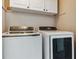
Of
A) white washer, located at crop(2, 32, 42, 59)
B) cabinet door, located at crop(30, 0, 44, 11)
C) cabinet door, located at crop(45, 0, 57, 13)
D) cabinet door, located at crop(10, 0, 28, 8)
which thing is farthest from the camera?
cabinet door, located at crop(45, 0, 57, 13)

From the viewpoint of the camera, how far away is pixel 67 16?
8.32 ft

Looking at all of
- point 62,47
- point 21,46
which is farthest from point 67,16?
point 21,46

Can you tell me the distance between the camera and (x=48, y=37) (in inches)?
69.9

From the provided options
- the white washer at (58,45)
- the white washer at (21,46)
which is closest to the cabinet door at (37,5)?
the white washer at (58,45)

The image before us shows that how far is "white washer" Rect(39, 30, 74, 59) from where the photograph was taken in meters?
1.78

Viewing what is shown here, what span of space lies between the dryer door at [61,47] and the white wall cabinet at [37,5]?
40.2 inches

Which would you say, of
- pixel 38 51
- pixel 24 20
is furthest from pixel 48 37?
pixel 24 20

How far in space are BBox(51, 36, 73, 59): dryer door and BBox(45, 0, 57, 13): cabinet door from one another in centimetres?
105

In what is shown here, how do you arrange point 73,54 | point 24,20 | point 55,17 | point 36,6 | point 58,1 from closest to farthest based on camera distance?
point 73,54 < point 36,6 < point 24,20 < point 58,1 < point 55,17

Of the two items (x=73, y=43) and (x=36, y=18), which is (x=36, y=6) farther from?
(x=73, y=43)

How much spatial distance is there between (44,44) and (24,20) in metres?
1.11

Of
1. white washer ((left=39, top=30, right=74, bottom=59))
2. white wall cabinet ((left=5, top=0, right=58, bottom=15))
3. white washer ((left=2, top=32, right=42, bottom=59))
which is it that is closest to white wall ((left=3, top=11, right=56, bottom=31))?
white wall cabinet ((left=5, top=0, right=58, bottom=15))

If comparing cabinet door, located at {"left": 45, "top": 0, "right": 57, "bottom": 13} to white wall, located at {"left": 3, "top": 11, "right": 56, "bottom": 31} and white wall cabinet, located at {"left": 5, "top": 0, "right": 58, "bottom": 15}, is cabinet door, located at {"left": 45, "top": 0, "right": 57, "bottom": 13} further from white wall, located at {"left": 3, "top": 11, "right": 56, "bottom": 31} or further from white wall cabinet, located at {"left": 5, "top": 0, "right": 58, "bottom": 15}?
white wall, located at {"left": 3, "top": 11, "right": 56, "bottom": 31}

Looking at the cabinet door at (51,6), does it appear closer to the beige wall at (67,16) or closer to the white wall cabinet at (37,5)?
the white wall cabinet at (37,5)
